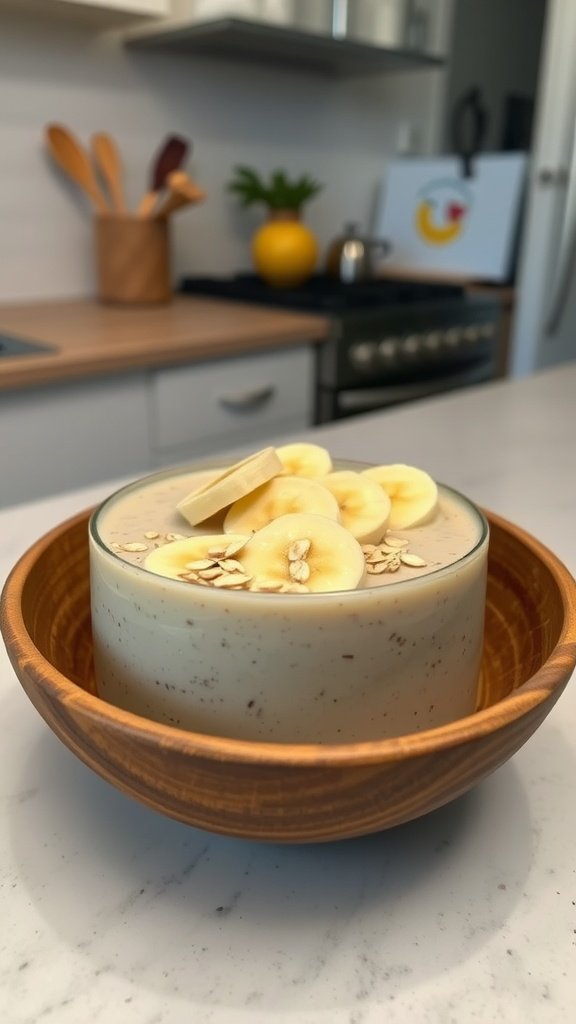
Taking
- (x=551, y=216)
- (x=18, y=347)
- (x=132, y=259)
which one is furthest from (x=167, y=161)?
(x=551, y=216)

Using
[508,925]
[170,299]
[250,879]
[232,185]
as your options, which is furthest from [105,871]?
[232,185]

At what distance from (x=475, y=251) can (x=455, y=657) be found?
96.1 inches

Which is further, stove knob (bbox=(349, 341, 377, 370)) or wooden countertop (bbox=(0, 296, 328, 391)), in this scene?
stove knob (bbox=(349, 341, 377, 370))

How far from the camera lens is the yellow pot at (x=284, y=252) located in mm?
2211

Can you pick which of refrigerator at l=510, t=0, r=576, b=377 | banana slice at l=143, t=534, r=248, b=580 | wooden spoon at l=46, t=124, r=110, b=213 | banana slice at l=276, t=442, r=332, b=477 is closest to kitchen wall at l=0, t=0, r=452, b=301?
wooden spoon at l=46, t=124, r=110, b=213

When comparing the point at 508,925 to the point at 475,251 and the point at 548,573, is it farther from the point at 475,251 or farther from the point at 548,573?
the point at 475,251

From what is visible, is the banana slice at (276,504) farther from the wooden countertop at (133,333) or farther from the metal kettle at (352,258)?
the metal kettle at (352,258)

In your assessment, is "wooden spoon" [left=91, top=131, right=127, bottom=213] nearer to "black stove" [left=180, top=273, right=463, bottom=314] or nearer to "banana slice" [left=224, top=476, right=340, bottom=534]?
"black stove" [left=180, top=273, right=463, bottom=314]

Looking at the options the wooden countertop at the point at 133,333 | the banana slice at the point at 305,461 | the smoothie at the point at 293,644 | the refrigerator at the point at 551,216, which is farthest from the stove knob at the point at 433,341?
the smoothie at the point at 293,644

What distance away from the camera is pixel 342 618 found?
0.34 m

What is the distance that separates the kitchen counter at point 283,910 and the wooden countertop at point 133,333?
39.5 inches

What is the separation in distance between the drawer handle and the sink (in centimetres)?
38

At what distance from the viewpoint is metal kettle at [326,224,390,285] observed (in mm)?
2381

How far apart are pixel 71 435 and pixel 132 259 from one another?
0.66 metres
